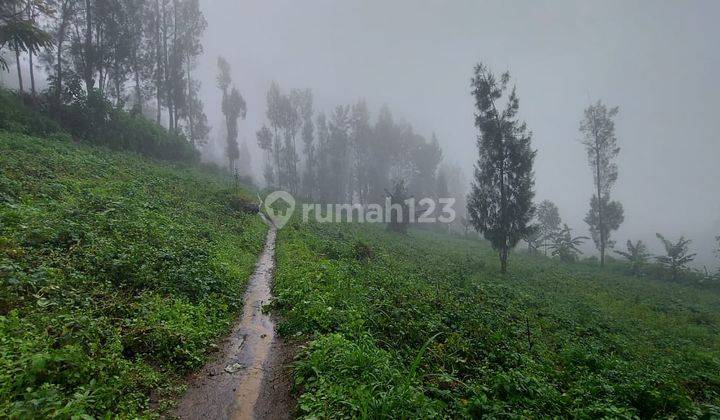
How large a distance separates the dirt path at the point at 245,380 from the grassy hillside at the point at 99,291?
15.5 inches

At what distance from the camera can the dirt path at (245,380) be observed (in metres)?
5.29

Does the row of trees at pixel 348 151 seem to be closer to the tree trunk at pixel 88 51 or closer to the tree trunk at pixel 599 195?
the tree trunk at pixel 599 195

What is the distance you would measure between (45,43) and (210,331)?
20.5m

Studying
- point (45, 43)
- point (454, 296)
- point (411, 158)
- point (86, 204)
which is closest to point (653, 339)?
point (454, 296)

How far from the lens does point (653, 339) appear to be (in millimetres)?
12555

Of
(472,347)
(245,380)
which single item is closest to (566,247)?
(472,347)

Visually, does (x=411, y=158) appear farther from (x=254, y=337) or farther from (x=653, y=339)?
(x=254, y=337)

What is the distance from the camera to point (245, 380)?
20.2 feet

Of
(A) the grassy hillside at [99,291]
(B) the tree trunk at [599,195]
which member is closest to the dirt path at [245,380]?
(A) the grassy hillside at [99,291]

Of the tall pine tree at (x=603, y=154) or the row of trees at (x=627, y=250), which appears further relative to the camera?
the tall pine tree at (x=603, y=154)

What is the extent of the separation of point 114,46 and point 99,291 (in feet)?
107

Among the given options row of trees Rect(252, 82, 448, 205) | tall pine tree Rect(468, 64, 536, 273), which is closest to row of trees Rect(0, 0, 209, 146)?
row of trees Rect(252, 82, 448, 205)

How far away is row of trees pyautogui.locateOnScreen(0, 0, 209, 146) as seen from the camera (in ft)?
77.5

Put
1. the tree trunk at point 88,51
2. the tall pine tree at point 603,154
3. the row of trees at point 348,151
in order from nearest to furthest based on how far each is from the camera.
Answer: the tree trunk at point 88,51 → the tall pine tree at point 603,154 → the row of trees at point 348,151
